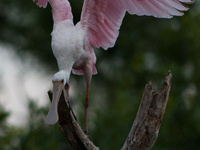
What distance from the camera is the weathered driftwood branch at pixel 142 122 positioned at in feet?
12.4

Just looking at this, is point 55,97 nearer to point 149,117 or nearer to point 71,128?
point 71,128

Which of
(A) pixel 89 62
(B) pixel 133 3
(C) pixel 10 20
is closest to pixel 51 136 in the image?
(A) pixel 89 62

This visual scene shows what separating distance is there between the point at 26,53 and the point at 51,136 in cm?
351

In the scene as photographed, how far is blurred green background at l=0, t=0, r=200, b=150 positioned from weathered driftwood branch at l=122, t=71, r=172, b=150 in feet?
7.48

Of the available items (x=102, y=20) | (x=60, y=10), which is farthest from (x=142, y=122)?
(x=60, y=10)

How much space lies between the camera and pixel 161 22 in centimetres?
1007

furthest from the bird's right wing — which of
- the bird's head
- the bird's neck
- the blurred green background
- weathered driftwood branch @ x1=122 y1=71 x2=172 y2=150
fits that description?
the blurred green background

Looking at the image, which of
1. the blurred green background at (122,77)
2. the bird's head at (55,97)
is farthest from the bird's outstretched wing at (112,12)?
the blurred green background at (122,77)

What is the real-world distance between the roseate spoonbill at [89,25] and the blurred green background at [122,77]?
1.79m

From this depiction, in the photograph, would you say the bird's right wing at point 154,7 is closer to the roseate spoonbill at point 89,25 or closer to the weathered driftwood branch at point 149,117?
the roseate spoonbill at point 89,25

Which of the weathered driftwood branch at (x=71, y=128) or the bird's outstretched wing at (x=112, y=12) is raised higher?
the bird's outstretched wing at (x=112, y=12)

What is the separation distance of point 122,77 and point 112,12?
3796mm

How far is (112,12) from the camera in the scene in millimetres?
4332

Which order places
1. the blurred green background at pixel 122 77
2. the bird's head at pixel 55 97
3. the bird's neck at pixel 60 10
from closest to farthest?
1. the bird's head at pixel 55 97
2. the bird's neck at pixel 60 10
3. the blurred green background at pixel 122 77
